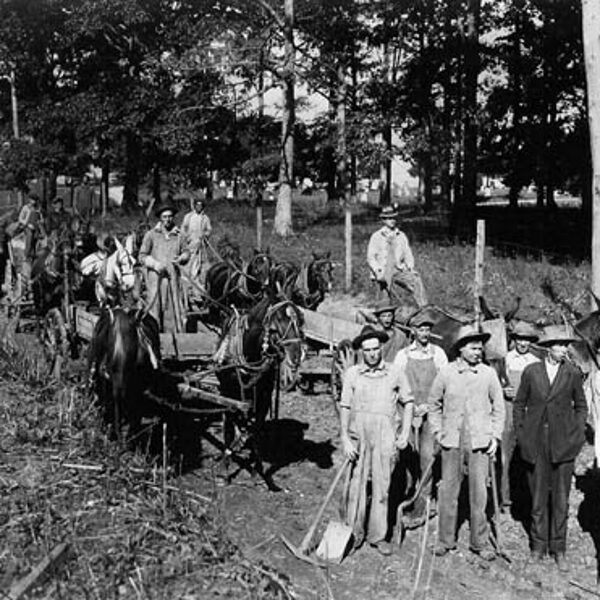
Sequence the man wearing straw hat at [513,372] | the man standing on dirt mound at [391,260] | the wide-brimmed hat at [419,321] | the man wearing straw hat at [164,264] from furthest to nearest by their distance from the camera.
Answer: the man standing on dirt mound at [391,260] < the man wearing straw hat at [164,264] < the man wearing straw hat at [513,372] < the wide-brimmed hat at [419,321]

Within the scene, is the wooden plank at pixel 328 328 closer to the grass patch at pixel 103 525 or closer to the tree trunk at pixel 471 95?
the grass patch at pixel 103 525

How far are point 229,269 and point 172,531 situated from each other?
26.6 ft

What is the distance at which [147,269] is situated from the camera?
10992mm

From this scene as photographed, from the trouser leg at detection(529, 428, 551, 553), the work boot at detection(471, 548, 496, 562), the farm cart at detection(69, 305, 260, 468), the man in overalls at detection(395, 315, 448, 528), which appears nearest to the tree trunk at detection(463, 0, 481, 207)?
the farm cart at detection(69, 305, 260, 468)

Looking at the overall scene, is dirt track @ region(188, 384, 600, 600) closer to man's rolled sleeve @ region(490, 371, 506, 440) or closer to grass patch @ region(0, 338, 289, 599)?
grass patch @ region(0, 338, 289, 599)

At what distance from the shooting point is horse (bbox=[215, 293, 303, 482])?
844cm

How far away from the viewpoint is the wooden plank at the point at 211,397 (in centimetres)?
855

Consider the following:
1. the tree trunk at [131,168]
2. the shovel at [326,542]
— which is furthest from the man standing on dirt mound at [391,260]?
the tree trunk at [131,168]

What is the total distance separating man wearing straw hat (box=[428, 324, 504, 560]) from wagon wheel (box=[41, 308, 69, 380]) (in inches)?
195

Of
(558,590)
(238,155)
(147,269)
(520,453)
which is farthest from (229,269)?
(238,155)

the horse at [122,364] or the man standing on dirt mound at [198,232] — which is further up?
the man standing on dirt mound at [198,232]

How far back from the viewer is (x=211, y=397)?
8.73 metres

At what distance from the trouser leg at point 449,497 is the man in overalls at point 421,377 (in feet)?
1.52

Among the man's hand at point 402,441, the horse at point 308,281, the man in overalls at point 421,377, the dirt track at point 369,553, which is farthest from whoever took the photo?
the horse at point 308,281
